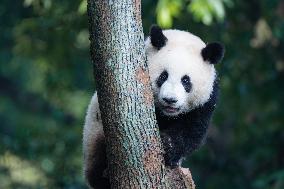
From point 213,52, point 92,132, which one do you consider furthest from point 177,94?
point 92,132

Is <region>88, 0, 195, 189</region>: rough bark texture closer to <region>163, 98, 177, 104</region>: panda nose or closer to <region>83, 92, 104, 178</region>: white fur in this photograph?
→ <region>163, 98, 177, 104</region>: panda nose

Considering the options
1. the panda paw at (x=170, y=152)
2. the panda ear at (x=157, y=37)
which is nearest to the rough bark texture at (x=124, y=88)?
the panda paw at (x=170, y=152)

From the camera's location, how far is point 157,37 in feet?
15.4

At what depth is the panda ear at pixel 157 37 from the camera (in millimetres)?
4648

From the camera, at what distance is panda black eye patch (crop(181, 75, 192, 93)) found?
183 inches

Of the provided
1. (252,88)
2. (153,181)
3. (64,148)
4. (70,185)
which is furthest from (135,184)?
(252,88)

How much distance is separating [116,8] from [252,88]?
19.5 ft

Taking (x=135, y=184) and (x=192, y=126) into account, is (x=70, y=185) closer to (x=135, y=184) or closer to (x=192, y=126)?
(x=192, y=126)

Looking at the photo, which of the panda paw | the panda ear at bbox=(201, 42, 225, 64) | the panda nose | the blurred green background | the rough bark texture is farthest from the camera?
the blurred green background

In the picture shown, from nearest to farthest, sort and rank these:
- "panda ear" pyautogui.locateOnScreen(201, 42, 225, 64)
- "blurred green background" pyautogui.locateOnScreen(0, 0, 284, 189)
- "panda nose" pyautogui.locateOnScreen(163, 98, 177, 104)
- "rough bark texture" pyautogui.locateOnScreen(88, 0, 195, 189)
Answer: "rough bark texture" pyautogui.locateOnScreen(88, 0, 195, 189) → "panda nose" pyautogui.locateOnScreen(163, 98, 177, 104) → "panda ear" pyautogui.locateOnScreen(201, 42, 225, 64) → "blurred green background" pyautogui.locateOnScreen(0, 0, 284, 189)

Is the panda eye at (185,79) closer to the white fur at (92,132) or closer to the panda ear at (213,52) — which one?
the panda ear at (213,52)

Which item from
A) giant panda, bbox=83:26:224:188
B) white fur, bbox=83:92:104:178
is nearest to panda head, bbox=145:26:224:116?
giant panda, bbox=83:26:224:188

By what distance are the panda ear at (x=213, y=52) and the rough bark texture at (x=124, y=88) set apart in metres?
1.05

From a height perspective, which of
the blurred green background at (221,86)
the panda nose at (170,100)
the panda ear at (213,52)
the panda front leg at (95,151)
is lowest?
the blurred green background at (221,86)
